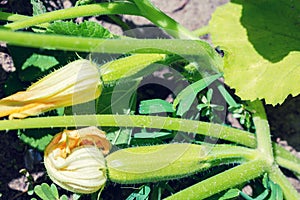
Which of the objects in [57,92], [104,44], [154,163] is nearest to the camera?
[104,44]

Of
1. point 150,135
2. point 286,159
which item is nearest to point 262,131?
point 286,159

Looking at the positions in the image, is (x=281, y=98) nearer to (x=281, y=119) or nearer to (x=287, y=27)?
(x=287, y=27)

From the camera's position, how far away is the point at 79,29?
6.17ft

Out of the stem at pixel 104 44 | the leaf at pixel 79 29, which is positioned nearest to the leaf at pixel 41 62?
the leaf at pixel 79 29

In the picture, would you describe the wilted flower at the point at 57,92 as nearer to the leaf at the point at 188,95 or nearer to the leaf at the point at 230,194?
the leaf at the point at 188,95

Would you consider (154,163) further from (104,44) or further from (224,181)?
(104,44)

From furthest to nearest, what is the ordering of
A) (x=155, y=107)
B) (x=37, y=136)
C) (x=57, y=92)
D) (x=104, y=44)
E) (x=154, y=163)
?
(x=37, y=136)
(x=155, y=107)
(x=154, y=163)
(x=57, y=92)
(x=104, y=44)

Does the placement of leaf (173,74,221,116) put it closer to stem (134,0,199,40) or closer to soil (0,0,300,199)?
stem (134,0,199,40)

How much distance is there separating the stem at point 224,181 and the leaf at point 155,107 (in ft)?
0.93

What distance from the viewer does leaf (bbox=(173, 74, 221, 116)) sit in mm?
1996

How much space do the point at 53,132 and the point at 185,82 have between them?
1.62ft

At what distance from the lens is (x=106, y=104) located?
203 centimetres

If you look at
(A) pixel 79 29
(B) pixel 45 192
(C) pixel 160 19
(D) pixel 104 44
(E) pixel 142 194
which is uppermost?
(C) pixel 160 19

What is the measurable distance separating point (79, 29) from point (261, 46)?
0.59m
